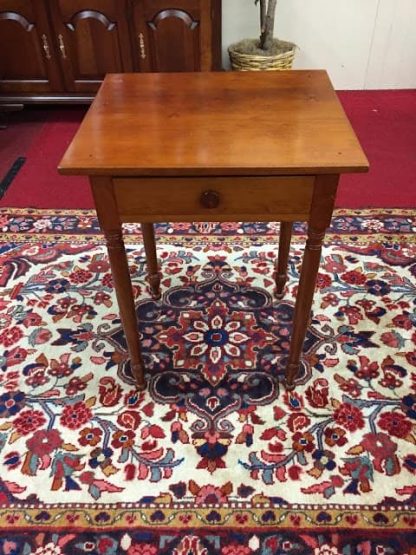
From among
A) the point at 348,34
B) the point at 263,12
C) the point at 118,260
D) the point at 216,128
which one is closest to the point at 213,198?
the point at 216,128

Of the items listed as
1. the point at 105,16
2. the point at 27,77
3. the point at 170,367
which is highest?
the point at 105,16

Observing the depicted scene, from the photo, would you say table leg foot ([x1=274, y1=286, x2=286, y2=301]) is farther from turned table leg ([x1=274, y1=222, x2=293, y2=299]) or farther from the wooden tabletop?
the wooden tabletop

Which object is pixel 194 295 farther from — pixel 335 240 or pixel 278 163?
pixel 278 163

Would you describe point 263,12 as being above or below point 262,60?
above

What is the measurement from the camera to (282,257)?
1.69 m

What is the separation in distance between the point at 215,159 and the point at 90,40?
201 cm

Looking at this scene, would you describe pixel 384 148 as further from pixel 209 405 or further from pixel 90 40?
pixel 209 405

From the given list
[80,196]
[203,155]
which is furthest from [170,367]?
[80,196]

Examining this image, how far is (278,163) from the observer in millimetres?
982

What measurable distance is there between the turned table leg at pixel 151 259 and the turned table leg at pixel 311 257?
590 millimetres

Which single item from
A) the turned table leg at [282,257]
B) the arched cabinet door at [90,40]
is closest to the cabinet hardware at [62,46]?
the arched cabinet door at [90,40]

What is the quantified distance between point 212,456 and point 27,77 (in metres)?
2.45

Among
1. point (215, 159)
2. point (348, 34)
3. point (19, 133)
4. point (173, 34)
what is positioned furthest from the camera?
point (348, 34)

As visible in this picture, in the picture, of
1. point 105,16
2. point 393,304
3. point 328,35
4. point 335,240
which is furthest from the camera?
point 328,35
